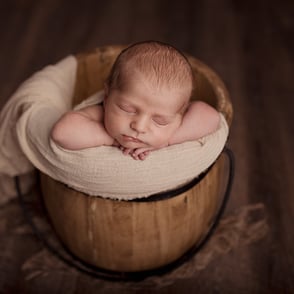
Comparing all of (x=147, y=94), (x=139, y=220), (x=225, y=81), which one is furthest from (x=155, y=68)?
(x=225, y=81)

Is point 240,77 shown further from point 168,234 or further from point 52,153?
point 52,153

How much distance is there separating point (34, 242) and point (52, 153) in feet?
1.40

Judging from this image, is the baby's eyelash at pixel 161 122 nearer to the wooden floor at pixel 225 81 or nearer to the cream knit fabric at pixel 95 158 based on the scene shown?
the cream knit fabric at pixel 95 158

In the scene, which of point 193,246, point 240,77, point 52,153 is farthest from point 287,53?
point 52,153

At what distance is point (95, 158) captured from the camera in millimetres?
872

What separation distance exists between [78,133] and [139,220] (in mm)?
223

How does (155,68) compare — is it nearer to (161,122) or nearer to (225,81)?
(161,122)

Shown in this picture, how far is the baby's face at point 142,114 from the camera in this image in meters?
0.85

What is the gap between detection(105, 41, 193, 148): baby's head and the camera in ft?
2.77

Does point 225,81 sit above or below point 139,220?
above

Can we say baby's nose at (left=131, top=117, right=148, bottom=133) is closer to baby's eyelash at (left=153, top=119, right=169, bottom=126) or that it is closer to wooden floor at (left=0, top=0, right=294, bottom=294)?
baby's eyelash at (left=153, top=119, right=169, bottom=126)

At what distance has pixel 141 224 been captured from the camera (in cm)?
99

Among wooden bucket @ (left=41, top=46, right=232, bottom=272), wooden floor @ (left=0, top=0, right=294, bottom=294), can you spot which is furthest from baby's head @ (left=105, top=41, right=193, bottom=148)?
wooden floor @ (left=0, top=0, right=294, bottom=294)

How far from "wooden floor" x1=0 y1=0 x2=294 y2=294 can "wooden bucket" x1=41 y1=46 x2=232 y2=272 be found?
0.11 meters
